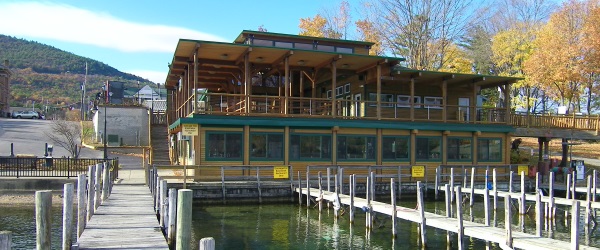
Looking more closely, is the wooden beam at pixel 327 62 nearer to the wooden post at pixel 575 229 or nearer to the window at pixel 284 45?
the window at pixel 284 45

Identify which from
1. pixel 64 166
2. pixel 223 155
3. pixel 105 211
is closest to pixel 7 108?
pixel 64 166

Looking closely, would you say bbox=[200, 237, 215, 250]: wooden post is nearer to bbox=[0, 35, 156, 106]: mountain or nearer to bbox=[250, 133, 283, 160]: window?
bbox=[250, 133, 283, 160]: window

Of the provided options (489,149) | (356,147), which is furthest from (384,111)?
(489,149)

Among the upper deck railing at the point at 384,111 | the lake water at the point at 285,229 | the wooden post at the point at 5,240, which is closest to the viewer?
the wooden post at the point at 5,240

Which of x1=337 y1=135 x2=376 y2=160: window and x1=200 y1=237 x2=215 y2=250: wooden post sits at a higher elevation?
x1=337 y1=135 x2=376 y2=160: window

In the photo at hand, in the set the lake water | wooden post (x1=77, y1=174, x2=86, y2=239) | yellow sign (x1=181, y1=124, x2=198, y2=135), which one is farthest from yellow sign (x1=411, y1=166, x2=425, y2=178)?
wooden post (x1=77, y1=174, x2=86, y2=239)

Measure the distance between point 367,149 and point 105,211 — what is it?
16.0m

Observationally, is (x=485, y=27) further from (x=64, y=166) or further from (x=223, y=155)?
(x=64, y=166)

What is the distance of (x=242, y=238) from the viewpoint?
53.9ft

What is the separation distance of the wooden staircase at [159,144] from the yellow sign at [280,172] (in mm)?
10040

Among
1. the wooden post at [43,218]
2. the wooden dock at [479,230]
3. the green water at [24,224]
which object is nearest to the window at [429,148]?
the wooden dock at [479,230]

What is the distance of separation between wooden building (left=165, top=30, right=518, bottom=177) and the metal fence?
17.4 ft

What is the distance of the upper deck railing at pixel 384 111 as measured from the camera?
26609 mm

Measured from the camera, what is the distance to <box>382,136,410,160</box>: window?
28219mm
